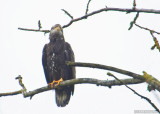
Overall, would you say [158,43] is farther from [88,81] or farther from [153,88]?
[88,81]


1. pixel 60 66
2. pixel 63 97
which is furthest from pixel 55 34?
pixel 63 97

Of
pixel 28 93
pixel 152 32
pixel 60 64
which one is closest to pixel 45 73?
pixel 60 64

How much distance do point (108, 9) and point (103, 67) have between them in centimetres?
68

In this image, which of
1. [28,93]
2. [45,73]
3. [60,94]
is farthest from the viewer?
[45,73]

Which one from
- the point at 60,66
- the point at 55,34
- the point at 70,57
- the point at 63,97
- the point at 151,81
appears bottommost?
the point at 151,81

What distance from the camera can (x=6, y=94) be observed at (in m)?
4.43

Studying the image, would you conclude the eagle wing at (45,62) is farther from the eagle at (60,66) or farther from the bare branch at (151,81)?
the bare branch at (151,81)

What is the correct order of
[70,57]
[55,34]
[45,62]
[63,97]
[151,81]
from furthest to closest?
[55,34] < [45,62] < [70,57] < [63,97] < [151,81]

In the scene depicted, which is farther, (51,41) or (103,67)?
(51,41)

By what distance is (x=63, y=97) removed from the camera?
728cm

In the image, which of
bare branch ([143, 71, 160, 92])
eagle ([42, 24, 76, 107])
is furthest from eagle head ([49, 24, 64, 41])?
bare branch ([143, 71, 160, 92])

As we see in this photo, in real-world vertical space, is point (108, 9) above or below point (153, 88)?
above

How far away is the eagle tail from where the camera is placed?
23.8 feet

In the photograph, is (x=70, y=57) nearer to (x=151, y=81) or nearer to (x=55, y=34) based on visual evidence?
(x=55, y=34)
